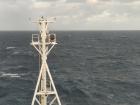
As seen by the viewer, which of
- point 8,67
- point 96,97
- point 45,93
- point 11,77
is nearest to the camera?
point 45,93

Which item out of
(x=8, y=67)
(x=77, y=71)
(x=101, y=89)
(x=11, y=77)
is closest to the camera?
(x=101, y=89)

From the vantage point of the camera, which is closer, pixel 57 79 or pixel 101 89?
pixel 101 89

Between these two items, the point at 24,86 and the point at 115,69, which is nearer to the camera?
the point at 24,86

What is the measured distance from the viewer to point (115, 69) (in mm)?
170375

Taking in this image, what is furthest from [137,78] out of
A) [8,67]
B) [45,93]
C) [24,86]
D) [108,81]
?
[45,93]

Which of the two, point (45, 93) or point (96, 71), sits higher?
point (45, 93)

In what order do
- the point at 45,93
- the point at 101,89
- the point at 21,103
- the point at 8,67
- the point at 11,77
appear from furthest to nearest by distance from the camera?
the point at 8,67
the point at 11,77
the point at 101,89
the point at 21,103
the point at 45,93

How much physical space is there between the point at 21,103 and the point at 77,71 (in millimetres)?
67349

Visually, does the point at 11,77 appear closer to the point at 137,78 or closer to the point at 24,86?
the point at 24,86

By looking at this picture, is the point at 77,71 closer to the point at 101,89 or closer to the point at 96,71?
the point at 96,71

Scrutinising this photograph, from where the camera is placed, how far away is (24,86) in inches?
4872

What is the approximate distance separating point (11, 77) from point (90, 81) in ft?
118

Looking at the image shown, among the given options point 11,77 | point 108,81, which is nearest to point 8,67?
point 11,77

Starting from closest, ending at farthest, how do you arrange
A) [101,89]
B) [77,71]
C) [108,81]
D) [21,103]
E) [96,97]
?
[21,103], [96,97], [101,89], [108,81], [77,71]
